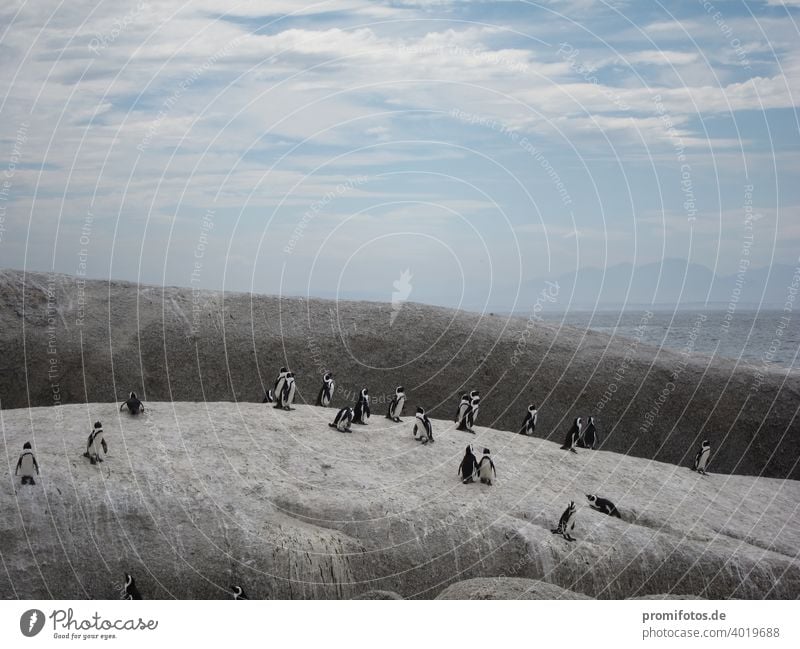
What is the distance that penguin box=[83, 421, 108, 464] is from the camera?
47.8 ft

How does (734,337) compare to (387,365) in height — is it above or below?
below

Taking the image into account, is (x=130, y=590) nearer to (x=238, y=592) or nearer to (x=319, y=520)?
(x=238, y=592)

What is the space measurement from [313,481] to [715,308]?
181 metres

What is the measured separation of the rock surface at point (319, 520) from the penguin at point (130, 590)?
201 millimetres

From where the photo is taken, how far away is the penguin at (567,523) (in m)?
15.3

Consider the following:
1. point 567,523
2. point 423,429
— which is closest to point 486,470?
point 423,429

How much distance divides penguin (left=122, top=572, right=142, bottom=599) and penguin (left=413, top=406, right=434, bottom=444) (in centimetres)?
693

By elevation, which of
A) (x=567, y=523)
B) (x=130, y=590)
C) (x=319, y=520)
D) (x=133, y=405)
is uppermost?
(x=133, y=405)

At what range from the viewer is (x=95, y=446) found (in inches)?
577

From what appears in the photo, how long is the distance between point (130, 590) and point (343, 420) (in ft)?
20.1

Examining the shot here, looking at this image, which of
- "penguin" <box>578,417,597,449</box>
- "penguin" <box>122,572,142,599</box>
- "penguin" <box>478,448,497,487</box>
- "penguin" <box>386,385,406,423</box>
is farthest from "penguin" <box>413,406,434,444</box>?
"penguin" <box>122,572,142,599</box>

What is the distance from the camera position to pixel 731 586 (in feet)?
51.2

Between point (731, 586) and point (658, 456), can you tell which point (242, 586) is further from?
point (658, 456)

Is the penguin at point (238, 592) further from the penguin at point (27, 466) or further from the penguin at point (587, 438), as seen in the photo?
the penguin at point (587, 438)
